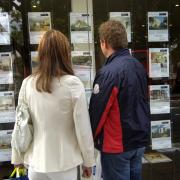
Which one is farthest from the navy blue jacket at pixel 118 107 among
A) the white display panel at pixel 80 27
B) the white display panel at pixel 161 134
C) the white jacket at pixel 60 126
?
Answer: the white display panel at pixel 161 134

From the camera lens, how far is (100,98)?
3.24 meters

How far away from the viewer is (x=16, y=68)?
4594mm

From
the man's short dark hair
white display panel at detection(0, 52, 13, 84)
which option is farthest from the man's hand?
white display panel at detection(0, 52, 13, 84)

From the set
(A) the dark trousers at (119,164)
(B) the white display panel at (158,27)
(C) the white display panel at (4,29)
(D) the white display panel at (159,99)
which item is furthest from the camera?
(D) the white display panel at (159,99)

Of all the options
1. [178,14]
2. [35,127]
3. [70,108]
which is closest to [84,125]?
[70,108]

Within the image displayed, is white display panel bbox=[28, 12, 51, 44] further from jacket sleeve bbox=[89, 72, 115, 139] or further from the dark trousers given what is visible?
the dark trousers

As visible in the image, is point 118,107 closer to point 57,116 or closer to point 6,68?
point 57,116

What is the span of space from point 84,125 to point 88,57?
1.77 meters

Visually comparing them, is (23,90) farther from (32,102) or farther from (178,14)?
(178,14)

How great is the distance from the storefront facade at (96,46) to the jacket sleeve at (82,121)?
5.36 feet

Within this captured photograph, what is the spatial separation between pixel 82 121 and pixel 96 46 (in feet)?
6.02

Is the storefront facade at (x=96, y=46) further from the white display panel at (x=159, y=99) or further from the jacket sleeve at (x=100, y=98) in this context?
the jacket sleeve at (x=100, y=98)

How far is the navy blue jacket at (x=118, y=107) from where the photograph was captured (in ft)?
10.6

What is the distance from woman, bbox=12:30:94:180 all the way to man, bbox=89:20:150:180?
8.1 inches
